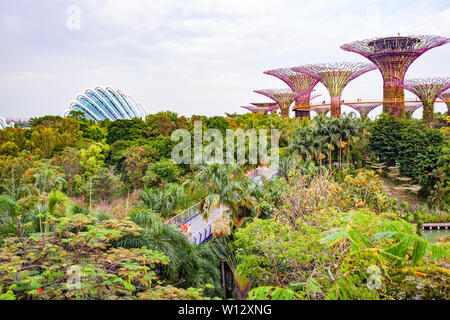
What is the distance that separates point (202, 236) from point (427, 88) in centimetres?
3811

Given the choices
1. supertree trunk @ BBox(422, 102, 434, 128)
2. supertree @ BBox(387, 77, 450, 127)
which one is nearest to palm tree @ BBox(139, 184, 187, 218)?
supertree @ BBox(387, 77, 450, 127)

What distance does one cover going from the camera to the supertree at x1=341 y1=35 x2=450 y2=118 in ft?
124

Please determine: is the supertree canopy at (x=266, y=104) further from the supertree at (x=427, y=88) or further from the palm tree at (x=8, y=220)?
the palm tree at (x=8, y=220)

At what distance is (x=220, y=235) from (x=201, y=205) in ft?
5.53

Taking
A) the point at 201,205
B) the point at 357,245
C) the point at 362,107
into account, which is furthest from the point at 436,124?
the point at 357,245

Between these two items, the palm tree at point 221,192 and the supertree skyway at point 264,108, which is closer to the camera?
the palm tree at point 221,192

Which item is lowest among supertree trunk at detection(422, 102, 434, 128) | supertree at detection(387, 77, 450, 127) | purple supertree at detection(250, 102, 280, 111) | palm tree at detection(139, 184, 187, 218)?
palm tree at detection(139, 184, 187, 218)

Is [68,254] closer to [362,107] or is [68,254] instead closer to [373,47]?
[373,47]

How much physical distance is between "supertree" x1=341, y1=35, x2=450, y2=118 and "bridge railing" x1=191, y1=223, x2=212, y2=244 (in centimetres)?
3496

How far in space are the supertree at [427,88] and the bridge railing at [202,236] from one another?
115 ft

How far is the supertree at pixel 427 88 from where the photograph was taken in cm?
3941

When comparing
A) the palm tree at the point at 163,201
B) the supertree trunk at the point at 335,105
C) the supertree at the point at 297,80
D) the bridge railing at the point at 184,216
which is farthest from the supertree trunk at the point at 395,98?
the bridge railing at the point at 184,216

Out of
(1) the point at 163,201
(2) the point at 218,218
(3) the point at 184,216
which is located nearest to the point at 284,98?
(1) the point at 163,201

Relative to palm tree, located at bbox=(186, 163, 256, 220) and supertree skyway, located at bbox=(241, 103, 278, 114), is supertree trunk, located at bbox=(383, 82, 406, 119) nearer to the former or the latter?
supertree skyway, located at bbox=(241, 103, 278, 114)
